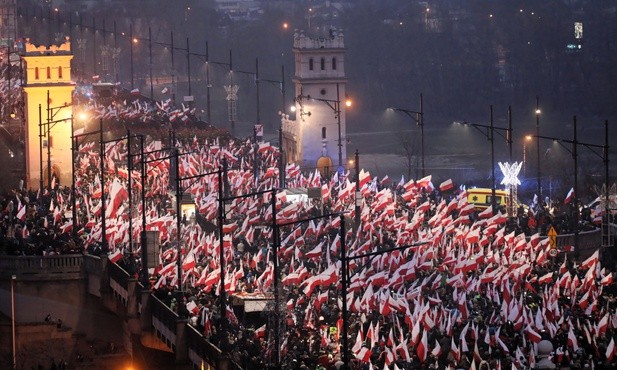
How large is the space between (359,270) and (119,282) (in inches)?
272

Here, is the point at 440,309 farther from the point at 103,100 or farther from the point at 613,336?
the point at 103,100

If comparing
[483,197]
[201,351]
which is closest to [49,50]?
[483,197]

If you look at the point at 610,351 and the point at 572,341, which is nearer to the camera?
the point at 610,351

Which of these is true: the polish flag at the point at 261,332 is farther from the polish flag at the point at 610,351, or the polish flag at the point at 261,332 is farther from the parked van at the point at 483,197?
the parked van at the point at 483,197

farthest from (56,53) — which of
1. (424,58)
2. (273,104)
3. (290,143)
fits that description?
(424,58)

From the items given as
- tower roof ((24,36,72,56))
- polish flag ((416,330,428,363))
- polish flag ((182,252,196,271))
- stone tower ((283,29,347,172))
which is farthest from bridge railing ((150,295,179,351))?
stone tower ((283,29,347,172))

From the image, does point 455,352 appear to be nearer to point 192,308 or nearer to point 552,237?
point 192,308

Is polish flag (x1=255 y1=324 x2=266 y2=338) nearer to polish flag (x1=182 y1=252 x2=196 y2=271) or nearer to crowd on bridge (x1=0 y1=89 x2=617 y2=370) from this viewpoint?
crowd on bridge (x1=0 y1=89 x2=617 y2=370)

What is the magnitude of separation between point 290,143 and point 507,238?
2117 inches

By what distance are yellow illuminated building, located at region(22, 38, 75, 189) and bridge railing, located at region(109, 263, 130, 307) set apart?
93.5ft

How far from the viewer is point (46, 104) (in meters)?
90.8

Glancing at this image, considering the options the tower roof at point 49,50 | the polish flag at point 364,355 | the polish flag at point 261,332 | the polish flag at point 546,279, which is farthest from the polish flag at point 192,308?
the tower roof at point 49,50

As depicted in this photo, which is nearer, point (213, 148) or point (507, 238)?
point (507, 238)

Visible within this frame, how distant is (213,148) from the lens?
8719 cm
